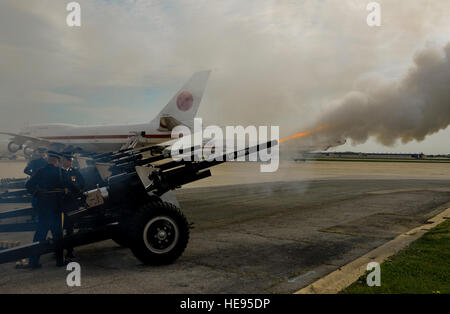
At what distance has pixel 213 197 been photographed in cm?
1419

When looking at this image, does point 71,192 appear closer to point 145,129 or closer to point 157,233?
point 157,233

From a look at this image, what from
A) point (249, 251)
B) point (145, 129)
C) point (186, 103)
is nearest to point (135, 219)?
point (249, 251)

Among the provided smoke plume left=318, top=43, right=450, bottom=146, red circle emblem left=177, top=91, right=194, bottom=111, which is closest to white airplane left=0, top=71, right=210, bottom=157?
red circle emblem left=177, top=91, right=194, bottom=111

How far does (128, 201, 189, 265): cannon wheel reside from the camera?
5.30 meters

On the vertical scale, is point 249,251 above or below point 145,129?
below

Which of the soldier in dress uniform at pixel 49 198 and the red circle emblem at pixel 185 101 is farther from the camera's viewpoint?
the red circle emblem at pixel 185 101

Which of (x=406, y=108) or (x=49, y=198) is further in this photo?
(x=406, y=108)

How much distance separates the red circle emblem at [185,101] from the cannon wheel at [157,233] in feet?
82.1

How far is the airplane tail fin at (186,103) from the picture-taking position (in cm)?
2923

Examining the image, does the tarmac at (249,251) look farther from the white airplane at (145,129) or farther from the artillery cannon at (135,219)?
the white airplane at (145,129)

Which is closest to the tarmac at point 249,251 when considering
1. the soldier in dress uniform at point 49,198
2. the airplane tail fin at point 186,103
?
the soldier in dress uniform at point 49,198

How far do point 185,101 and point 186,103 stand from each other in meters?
0.19

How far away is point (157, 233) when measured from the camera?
213 inches
